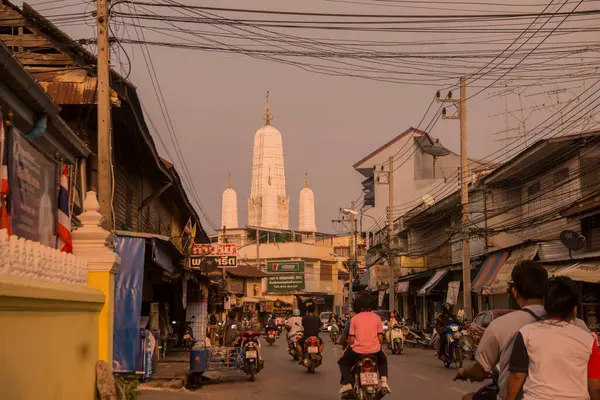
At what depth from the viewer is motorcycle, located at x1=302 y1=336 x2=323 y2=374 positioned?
18531mm

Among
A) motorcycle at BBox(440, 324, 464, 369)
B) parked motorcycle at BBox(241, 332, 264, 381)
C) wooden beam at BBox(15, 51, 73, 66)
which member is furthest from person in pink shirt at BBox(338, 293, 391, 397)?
wooden beam at BBox(15, 51, 73, 66)

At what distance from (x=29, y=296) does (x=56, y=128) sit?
5.28 meters

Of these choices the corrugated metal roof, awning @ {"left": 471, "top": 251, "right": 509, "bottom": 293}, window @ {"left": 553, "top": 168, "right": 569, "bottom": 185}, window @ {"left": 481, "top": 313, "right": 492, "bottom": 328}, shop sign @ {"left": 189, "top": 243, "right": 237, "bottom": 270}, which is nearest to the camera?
the corrugated metal roof

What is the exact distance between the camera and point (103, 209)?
13.1 metres

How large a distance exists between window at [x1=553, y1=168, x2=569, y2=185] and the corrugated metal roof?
1642 cm

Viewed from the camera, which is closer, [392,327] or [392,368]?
[392,368]

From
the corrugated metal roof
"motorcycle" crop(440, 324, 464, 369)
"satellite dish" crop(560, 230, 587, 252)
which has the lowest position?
"motorcycle" crop(440, 324, 464, 369)

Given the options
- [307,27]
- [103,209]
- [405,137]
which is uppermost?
[405,137]

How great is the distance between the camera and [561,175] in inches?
1054

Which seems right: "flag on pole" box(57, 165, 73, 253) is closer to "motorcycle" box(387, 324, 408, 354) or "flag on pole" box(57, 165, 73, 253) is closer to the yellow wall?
the yellow wall

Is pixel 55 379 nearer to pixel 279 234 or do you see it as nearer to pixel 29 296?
pixel 29 296

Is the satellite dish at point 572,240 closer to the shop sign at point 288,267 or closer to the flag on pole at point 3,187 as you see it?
the flag on pole at point 3,187

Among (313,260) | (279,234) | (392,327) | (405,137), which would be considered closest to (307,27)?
(392,327)

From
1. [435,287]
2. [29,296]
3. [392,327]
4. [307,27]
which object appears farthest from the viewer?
[435,287]
